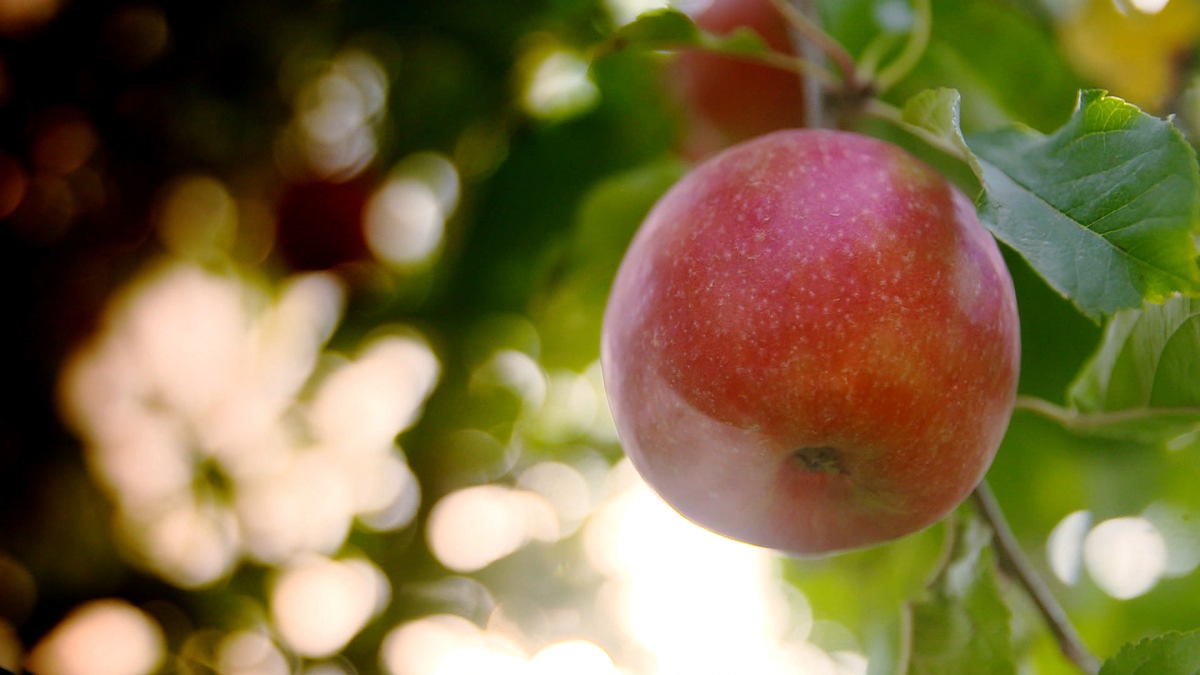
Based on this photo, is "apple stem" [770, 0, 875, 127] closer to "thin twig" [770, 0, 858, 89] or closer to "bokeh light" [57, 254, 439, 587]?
"thin twig" [770, 0, 858, 89]

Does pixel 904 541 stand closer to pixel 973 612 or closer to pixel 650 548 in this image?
pixel 973 612

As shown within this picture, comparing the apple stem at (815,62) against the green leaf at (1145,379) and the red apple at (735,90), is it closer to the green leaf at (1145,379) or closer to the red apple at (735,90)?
the red apple at (735,90)

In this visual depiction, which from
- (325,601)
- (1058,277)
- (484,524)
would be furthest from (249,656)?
(1058,277)

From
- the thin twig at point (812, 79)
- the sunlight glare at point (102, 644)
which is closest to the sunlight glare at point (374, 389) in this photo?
the sunlight glare at point (102, 644)

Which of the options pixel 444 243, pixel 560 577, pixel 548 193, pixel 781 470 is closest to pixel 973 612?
pixel 781 470

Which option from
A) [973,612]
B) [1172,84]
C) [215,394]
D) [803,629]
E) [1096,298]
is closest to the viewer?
[1096,298]

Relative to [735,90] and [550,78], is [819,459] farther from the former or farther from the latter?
[550,78]
